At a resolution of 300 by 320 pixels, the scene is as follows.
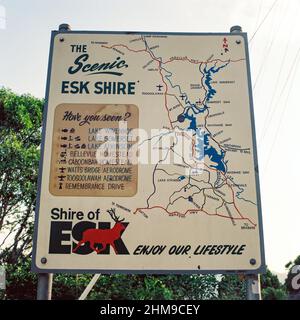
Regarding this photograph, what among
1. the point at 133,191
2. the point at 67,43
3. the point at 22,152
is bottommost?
the point at 133,191

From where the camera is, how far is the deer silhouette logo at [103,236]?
131 inches

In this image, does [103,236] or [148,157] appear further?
[148,157]

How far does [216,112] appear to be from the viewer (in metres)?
3.79

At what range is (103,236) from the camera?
132 inches

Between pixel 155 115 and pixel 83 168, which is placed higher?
pixel 155 115

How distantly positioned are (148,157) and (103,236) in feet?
2.86

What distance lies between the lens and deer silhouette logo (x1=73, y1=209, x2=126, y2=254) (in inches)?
A: 131

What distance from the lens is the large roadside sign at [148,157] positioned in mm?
3320

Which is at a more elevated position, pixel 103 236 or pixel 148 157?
pixel 148 157

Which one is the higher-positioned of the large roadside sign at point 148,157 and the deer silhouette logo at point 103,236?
the large roadside sign at point 148,157

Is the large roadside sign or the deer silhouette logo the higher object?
the large roadside sign

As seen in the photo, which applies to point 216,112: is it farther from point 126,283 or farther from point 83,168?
point 126,283

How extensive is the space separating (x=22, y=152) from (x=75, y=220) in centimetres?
1360
